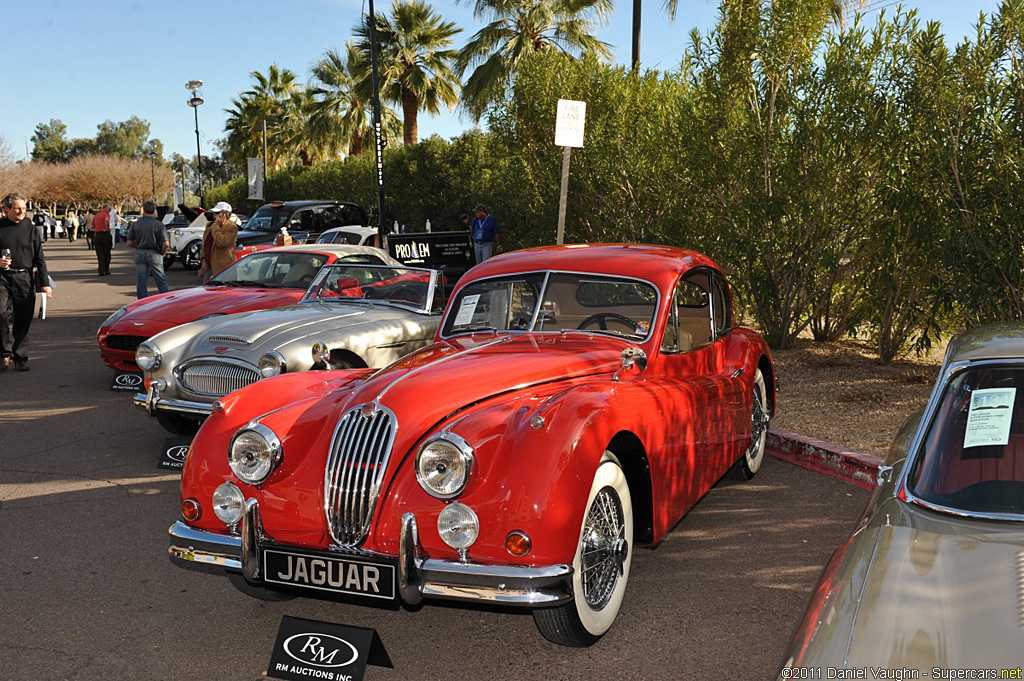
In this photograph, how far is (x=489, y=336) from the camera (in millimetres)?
Result: 5414

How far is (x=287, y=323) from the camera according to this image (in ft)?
24.2

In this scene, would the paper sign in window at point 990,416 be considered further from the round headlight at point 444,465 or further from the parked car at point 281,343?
the parked car at point 281,343

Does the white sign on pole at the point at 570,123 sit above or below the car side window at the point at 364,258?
above

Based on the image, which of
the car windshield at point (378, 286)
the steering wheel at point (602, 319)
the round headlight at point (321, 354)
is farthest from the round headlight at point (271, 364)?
the steering wheel at point (602, 319)

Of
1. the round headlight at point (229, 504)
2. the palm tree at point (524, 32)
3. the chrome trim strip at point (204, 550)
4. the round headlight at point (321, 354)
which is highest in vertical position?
the palm tree at point (524, 32)

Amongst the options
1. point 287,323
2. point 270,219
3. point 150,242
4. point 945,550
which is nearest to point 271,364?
point 287,323

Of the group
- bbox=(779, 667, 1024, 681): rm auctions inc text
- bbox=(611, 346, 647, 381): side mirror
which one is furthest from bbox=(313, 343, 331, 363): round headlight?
bbox=(779, 667, 1024, 681): rm auctions inc text

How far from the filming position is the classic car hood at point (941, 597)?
2.14 m

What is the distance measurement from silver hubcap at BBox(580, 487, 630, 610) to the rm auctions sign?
907 mm

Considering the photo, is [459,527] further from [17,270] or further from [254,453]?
[17,270]

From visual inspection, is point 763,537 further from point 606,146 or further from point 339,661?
point 606,146

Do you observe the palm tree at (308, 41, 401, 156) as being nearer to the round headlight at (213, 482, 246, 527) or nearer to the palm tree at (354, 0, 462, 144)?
the palm tree at (354, 0, 462, 144)

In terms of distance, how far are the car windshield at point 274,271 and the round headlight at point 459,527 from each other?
694 cm

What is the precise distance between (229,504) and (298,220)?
Result: 2013cm
